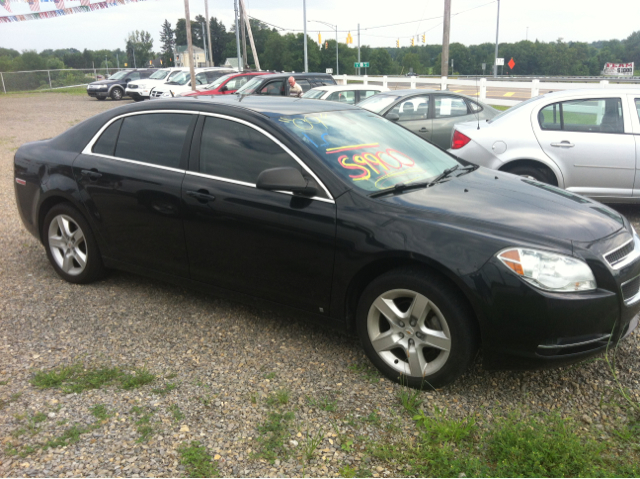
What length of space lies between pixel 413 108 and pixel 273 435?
26.6 feet

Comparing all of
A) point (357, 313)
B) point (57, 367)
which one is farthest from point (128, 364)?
point (357, 313)

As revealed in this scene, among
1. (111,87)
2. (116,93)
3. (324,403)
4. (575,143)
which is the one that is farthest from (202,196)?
(116,93)

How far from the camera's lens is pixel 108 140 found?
183 inches

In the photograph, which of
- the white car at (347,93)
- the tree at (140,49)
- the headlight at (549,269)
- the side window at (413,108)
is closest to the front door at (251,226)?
the headlight at (549,269)

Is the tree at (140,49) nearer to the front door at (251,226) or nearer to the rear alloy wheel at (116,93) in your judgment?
the rear alloy wheel at (116,93)

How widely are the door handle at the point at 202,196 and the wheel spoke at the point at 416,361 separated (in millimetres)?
1666

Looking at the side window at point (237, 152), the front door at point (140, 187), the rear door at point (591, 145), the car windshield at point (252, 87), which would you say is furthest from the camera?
the car windshield at point (252, 87)

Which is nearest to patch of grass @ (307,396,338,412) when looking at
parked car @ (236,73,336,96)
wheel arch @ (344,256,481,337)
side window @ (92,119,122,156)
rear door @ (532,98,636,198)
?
wheel arch @ (344,256,481,337)

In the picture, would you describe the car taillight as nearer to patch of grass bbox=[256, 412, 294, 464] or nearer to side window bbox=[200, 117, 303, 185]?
side window bbox=[200, 117, 303, 185]

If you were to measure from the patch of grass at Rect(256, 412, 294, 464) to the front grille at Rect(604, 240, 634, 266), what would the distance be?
6.31 feet

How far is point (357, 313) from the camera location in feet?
11.5

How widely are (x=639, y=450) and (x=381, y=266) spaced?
1.58 m

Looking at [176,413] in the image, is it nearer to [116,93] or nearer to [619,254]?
[619,254]

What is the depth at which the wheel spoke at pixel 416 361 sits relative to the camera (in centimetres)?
330
